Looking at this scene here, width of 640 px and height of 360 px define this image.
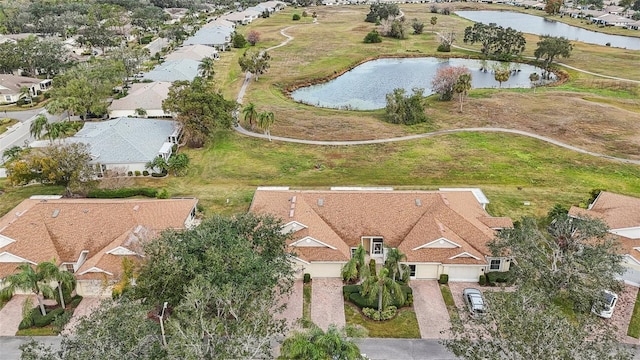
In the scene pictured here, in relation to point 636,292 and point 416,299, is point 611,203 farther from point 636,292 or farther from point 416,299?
point 416,299

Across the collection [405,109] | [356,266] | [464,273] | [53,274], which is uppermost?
[405,109]

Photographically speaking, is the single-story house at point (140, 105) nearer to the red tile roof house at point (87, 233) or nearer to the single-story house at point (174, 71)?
the single-story house at point (174, 71)

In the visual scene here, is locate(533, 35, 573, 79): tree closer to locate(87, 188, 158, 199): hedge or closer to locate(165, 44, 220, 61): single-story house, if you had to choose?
locate(165, 44, 220, 61): single-story house

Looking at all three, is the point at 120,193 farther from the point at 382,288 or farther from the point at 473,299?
the point at 473,299

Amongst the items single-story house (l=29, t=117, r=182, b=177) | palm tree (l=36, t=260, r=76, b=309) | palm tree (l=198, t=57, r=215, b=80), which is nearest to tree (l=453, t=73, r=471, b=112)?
single-story house (l=29, t=117, r=182, b=177)

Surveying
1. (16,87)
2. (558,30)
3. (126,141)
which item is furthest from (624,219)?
(558,30)
